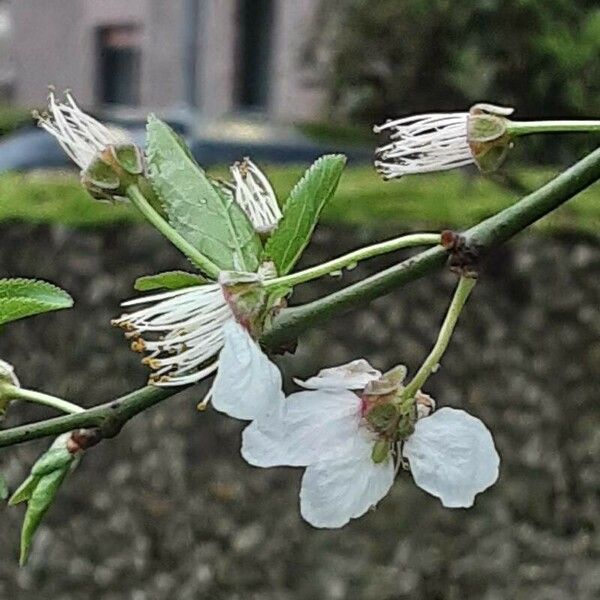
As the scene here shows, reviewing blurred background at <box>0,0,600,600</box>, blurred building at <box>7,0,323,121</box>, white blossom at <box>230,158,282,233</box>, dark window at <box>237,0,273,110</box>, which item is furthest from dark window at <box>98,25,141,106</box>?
white blossom at <box>230,158,282,233</box>

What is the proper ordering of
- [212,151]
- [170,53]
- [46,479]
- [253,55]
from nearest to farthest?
[46,479]
[212,151]
[253,55]
[170,53]

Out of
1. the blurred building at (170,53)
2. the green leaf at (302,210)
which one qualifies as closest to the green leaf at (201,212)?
the green leaf at (302,210)

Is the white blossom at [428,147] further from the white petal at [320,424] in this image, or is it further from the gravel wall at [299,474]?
the gravel wall at [299,474]

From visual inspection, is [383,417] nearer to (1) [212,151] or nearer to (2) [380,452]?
(2) [380,452]

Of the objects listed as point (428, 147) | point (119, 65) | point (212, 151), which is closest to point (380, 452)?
point (428, 147)

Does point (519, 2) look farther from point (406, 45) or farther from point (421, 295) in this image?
point (421, 295)

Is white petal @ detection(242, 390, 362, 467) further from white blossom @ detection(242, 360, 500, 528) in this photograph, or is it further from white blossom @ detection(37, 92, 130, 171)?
white blossom @ detection(37, 92, 130, 171)
